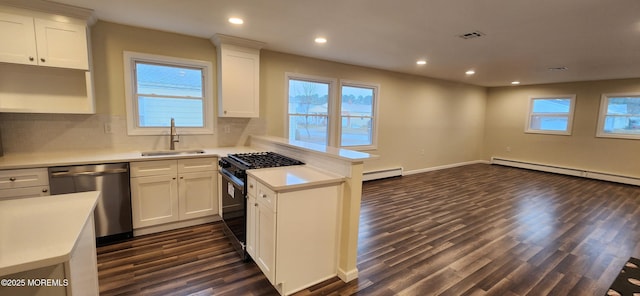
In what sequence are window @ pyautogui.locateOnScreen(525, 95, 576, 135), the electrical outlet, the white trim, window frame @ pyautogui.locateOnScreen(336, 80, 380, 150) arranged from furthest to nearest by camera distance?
1. window @ pyautogui.locateOnScreen(525, 95, 576, 135)
2. the white trim
3. window frame @ pyautogui.locateOnScreen(336, 80, 380, 150)
4. the electrical outlet

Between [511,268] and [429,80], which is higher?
[429,80]

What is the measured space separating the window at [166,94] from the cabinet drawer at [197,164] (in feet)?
2.31

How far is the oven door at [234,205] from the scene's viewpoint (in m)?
2.55

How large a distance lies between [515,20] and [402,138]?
371 centimetres

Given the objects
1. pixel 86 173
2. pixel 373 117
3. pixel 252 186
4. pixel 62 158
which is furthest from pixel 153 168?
pixel 373 117

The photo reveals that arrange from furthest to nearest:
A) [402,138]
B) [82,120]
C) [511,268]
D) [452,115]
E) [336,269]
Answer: [452,115] → [402,138] → [82,120] → [511,268] → [336,269]

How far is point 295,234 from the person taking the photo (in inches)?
82.4

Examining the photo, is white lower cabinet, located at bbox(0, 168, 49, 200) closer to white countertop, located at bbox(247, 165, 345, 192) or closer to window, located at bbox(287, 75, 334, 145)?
white countertop, located at bbox(247, 165, 345, 192)

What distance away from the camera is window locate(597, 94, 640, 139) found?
19.8 feet

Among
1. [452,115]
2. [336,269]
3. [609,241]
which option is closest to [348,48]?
[336,269]

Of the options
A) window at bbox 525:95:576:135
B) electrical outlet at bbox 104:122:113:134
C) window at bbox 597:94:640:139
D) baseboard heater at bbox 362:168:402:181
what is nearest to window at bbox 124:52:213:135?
electrical outlet at bbox 104:122:113:134

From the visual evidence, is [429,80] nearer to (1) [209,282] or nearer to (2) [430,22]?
(2) [430,22]

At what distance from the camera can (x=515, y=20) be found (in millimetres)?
2793

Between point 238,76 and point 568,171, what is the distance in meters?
7.97
